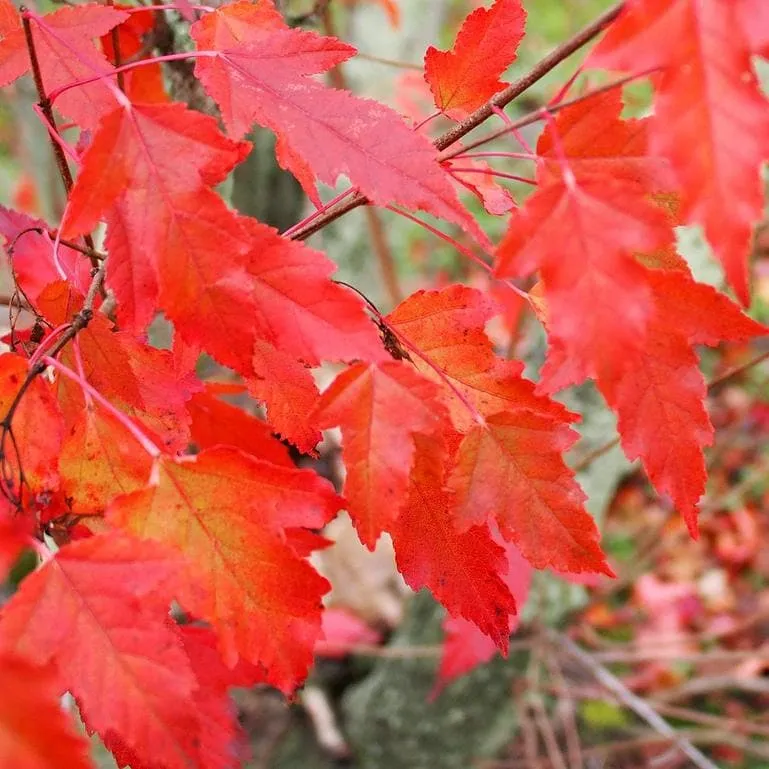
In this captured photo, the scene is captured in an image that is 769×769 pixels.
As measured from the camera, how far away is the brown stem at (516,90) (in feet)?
1.68

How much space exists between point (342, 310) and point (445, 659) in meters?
1.11

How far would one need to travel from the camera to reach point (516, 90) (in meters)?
0.60

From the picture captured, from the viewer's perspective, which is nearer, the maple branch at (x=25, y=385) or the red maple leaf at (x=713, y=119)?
the red maple leaf at (x=713, y=119)

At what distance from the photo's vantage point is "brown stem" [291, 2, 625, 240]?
513mm

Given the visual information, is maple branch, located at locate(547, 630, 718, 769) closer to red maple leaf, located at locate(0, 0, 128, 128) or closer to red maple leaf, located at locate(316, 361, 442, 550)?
red maple leaf, located at locate(316, 361, 442, 550)

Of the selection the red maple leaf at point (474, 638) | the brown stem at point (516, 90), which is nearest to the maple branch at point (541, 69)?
the brown stem at point (516, 90)

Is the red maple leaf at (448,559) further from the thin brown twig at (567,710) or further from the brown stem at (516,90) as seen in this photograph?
the thin brown twig at (567,710)

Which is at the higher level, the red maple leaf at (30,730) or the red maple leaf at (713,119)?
the red maple leaf at (713,119)

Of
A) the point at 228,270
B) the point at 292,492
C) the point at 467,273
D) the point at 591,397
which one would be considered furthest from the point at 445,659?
the point at 467,273

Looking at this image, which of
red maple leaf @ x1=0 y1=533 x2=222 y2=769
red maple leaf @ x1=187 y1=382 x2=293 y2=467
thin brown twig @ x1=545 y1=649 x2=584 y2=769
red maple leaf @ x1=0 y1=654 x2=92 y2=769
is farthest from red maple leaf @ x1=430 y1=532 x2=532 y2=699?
red maple leaf @ x1=0 y1=654 x2=92 y2=769

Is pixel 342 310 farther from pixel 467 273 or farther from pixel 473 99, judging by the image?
pixel 467 273

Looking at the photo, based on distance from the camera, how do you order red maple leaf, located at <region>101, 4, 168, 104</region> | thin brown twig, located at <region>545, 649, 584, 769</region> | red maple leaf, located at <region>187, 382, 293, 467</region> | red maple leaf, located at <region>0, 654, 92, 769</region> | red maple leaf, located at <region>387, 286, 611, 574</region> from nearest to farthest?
1. red maple leaf, located at <region>0, 654, 92, 769</region>
2. red maple leaf, located at <region>387, 286, 611, 574</region>
3. red maple leaf, located at <region>187, 382, 293, 467</region>
4. red maple leaf, located at <region>101, 4, 168, 104</region>
5. thin brown twig, located at <region>545, 649, 584, 769</region>

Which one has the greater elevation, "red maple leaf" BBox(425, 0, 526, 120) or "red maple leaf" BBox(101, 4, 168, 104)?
"red maple leaf" BBox(101, 4, 168, 104)

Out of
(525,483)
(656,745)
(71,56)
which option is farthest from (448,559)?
(656,745)
